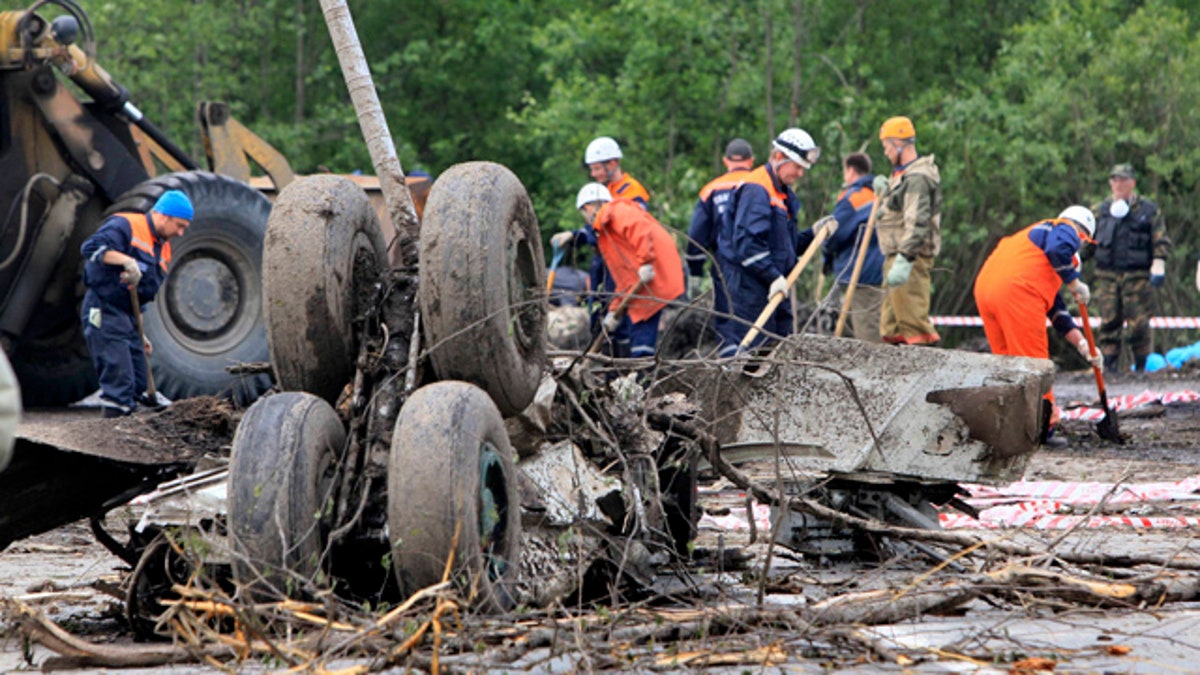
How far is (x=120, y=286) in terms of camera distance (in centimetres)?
1034

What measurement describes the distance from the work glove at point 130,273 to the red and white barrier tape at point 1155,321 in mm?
10537

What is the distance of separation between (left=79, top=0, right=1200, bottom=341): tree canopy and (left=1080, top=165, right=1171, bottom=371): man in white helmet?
2915 millimetres

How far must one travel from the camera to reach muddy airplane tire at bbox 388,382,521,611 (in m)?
4.98

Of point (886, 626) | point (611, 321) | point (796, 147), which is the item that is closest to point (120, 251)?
point (611, 321)

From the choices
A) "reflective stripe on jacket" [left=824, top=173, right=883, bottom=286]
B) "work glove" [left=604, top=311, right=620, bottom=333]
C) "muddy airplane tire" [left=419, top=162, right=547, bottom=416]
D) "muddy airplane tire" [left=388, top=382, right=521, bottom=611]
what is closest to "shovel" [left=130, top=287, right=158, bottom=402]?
"work glove" [left=604, top=311, right=620, bottom=333]

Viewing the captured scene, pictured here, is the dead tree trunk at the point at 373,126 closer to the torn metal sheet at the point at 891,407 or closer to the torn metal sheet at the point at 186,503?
the torn metal sheet at the point at 186,503

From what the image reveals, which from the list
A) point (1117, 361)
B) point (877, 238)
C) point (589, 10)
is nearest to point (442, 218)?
point (877, 238)

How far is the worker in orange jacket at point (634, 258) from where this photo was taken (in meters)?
11.6

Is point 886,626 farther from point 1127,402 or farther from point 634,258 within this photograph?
point 1127,402

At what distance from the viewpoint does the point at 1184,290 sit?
2042 cm

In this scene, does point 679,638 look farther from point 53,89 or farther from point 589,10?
point 589,10

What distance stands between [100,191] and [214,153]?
1.81 m

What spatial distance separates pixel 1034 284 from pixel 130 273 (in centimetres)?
562

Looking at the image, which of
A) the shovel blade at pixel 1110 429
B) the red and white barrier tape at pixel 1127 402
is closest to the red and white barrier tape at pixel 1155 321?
the red and white barrier tape at pixel 1127 402
